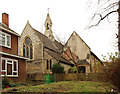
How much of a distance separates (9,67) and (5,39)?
3.43 metres

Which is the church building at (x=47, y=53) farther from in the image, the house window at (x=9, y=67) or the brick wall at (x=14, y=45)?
the house window at (x=9, y=67)

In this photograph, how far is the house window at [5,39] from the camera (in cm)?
1834

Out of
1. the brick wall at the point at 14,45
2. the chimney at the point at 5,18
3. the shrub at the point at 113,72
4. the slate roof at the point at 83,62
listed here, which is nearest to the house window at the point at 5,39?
the brick wall at the point at 14,45

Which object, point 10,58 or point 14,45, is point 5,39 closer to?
point 14,45

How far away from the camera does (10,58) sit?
1866 cm

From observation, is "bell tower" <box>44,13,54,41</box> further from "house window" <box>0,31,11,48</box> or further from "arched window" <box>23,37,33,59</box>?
"house window" <box>0,31,11,48</box>

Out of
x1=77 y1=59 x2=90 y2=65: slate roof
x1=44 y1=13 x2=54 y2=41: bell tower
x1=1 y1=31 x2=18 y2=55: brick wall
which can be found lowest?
x1=77 y1=59 x2=90 y2=65: slate roof

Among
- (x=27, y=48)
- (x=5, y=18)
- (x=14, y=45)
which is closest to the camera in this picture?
(x=14, y=45)

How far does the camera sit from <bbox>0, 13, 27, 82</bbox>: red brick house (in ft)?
58.2

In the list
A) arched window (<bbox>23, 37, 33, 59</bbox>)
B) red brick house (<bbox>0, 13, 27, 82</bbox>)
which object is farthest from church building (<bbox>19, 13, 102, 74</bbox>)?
red brick house (<bbox>0, 13, 27, 82</bbox>)

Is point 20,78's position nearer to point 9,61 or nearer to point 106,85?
point 9,61

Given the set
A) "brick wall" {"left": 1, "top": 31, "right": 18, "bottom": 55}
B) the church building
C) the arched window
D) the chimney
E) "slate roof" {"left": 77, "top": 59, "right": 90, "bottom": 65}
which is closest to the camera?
"brick wall" {"left": 1, "top": 31, "right": 18, "bottom": 55}

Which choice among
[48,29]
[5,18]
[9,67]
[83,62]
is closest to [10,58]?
Answer: [9,67]

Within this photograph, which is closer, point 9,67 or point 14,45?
point 9,67
